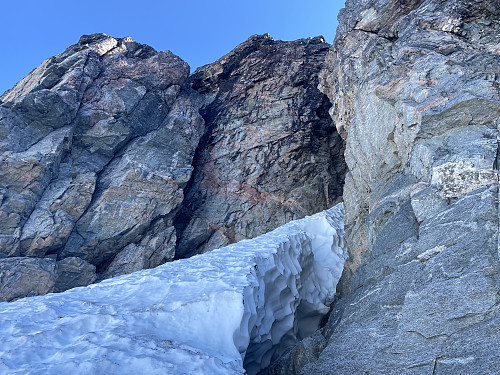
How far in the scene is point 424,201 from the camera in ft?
28.8

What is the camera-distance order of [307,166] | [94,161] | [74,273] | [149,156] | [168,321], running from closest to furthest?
[168,321], [74,273], [94,161], [149,156], [307,166]

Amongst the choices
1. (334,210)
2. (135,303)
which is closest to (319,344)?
(135,303)

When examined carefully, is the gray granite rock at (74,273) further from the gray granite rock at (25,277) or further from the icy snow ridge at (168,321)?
the icy snow ridge at (168,321)

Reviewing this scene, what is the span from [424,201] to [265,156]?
20017mm

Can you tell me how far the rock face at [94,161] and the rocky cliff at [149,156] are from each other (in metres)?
0.07

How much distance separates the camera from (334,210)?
1964 cm

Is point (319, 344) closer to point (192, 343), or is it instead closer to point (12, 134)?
point (192, 343)

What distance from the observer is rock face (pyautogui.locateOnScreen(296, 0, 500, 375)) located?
6.19 metres

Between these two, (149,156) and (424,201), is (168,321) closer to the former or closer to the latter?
(424,201)

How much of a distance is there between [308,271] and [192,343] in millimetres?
8779

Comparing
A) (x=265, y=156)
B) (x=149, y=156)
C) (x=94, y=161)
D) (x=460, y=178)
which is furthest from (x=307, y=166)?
(x=460, y=178)

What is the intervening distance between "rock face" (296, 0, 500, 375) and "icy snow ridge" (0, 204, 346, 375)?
1911 millimetres

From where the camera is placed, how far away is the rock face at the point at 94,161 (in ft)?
71.5

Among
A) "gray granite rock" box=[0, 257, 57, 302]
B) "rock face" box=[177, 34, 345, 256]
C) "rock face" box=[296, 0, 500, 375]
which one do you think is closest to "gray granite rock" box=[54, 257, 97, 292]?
"gray granite rock" box=[0, 257, 57, 302]
